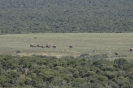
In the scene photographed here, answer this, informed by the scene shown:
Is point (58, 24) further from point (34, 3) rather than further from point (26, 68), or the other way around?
point (26, 68)

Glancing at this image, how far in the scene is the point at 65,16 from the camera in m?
116

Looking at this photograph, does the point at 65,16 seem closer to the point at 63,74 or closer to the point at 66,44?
the point at 66,44

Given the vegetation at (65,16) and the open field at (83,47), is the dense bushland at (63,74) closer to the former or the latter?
the open field at (83,47)

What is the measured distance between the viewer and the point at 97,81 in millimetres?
28562

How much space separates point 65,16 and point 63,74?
282 feet

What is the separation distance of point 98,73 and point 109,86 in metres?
4.58

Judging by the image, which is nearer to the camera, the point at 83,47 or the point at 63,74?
the point at 63,74

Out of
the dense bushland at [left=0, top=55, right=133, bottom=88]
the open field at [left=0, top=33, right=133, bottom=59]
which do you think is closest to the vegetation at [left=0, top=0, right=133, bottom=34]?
the open field at [left=0, top=33, right=133, bottom=59]

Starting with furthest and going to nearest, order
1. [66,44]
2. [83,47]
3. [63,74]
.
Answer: [66,44] < [83,47] < [63,74]

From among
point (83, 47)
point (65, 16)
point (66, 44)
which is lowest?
point (83, 47)

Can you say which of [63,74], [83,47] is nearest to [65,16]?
[83,47]

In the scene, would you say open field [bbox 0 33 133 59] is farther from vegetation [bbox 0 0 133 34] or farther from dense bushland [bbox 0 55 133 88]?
vegetation [bbox 0 0 133 34]

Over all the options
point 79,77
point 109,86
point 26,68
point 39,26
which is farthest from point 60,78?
point 39,26

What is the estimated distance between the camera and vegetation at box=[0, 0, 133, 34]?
3920 inches
